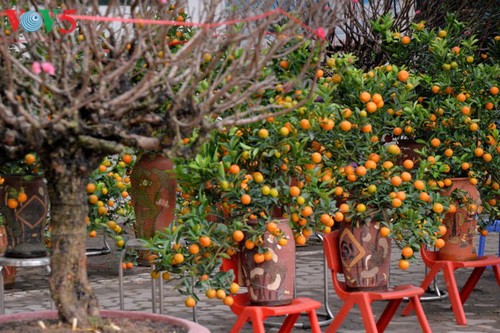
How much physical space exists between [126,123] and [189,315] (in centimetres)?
412

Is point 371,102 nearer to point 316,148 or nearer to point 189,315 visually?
point 316,148

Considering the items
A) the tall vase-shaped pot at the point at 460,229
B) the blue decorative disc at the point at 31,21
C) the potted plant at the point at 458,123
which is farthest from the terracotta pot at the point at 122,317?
the tall vase-shaped pot at the point at 460,229

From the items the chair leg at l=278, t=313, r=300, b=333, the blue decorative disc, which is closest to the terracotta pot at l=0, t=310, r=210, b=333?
the blue decorative disc

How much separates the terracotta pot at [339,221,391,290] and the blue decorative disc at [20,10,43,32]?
2657 millimetres

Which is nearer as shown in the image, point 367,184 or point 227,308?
point 367,184

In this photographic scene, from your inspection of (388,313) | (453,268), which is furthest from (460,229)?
(388,313)

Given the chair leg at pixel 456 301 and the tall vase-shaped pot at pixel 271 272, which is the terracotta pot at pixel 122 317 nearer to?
the tall vase-shaped pot at pixel 271 272

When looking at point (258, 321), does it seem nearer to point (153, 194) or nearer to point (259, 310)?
point (259, 310)

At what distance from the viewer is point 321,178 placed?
5109 mm

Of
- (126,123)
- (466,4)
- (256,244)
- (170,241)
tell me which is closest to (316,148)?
(256,244)

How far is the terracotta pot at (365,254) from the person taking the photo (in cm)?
543

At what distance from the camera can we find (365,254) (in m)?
5.43

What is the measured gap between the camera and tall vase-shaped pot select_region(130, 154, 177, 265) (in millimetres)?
4992

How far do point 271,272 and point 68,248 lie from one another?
1789mm
